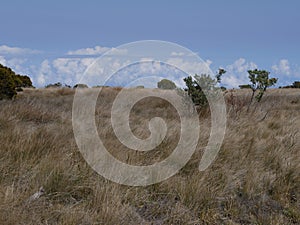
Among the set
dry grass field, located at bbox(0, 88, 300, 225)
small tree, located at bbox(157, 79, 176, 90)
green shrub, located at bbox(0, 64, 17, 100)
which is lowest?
dry grass field, located at bbox(0, 88, 300, 225)

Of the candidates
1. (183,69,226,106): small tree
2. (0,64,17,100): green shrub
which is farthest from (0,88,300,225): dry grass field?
(0,64,17,100): green shrub

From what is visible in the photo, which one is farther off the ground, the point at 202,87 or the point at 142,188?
the point at 202,87

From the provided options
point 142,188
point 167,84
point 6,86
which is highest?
point 167,84

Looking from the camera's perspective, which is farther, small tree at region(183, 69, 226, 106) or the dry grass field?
small tree at region(183, 69, 226, 106)

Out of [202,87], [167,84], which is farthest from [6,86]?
[202,87]

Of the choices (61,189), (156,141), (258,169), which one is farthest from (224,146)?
(61,189)

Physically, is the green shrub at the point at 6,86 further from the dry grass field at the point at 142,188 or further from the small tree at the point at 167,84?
the dry grass field at the point at 142,188

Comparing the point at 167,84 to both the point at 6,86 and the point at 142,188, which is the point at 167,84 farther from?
the point at 142,188

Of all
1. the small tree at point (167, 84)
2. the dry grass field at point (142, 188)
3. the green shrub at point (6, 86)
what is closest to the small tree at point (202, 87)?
the small tree at point (167, 84)

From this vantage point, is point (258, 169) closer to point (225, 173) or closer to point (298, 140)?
point (225, 173)

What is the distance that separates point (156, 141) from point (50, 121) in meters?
2.81

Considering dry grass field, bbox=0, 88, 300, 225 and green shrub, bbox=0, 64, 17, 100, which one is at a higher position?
green shrub, bbox=0, 64, 17, 100

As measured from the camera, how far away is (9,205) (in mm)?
2459

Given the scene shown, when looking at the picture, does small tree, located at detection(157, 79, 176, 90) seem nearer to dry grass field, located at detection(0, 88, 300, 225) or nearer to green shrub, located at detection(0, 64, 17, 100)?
green shrub, located at detection(0, 64, 17, 100)
